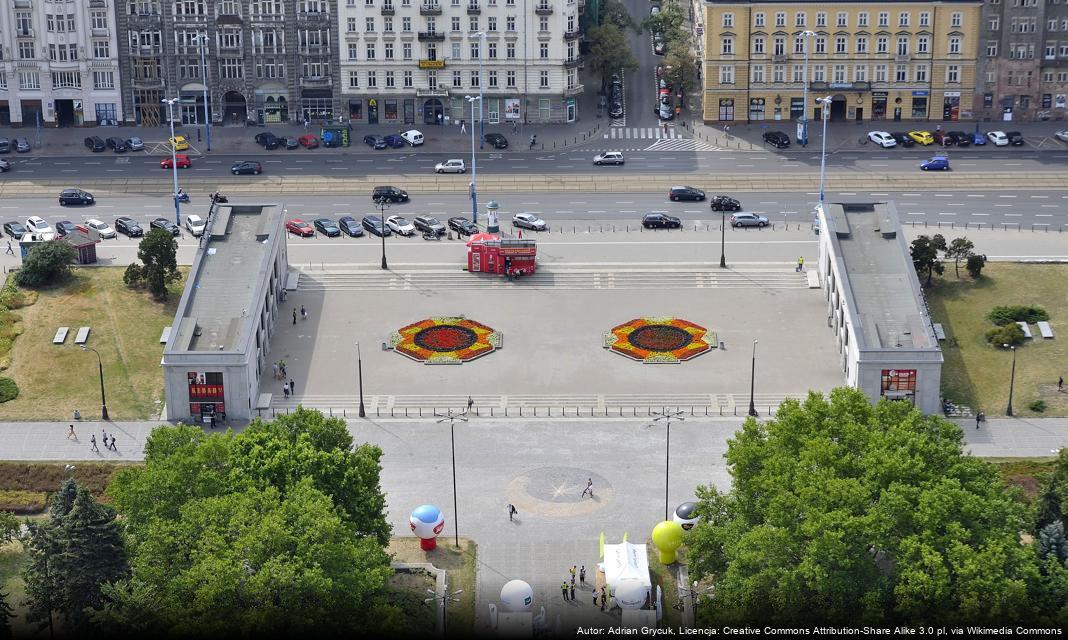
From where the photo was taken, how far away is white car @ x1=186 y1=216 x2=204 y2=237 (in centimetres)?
17300

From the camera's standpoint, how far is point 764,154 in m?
199

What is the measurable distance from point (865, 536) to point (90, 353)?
223 ft

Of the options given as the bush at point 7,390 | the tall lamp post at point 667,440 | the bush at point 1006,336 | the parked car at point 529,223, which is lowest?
the tall lamp post at point 667,440

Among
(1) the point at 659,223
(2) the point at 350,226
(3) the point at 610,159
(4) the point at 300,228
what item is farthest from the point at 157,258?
(3) the point at 610,159

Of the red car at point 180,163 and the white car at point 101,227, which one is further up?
the red car at point 180,163

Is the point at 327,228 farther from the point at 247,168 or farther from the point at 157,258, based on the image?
the point at 247,168

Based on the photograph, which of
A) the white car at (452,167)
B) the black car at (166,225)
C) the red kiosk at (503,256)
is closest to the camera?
the red kiosk at (503,256)

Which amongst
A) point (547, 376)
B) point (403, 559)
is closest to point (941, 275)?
point (547, 376)

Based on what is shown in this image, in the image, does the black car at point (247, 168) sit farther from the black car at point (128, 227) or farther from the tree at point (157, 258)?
the tree at point (157, 258)

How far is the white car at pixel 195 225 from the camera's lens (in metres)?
173

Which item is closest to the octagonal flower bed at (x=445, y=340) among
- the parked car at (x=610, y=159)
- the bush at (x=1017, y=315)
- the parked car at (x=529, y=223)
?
the parked car at (x=529, y=223)

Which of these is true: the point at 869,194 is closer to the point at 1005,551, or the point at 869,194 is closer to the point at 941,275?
the point at 941,275

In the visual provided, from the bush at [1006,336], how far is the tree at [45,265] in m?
72.9

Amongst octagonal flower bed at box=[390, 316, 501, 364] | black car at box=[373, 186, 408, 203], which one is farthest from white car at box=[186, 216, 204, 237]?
octagonal flower bed at box=[390, 316, 501, 364]
